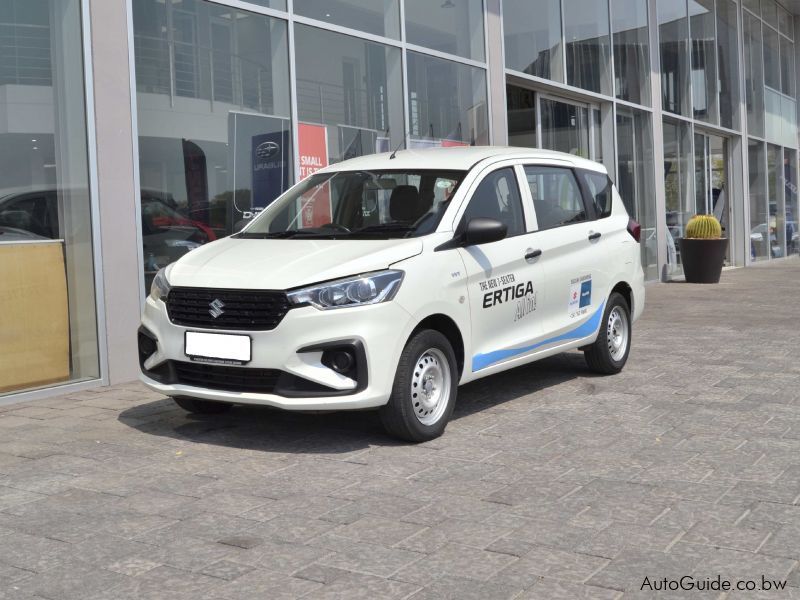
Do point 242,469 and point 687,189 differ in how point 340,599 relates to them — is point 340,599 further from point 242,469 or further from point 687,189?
point 687,189

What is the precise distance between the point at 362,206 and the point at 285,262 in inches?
37.0

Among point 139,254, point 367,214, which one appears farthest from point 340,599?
point 139,254

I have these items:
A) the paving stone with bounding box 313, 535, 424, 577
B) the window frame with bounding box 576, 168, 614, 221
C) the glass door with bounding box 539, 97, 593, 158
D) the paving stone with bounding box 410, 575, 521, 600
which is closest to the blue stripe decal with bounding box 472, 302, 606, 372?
the window frame with bounding box 576, 168, 614, 221

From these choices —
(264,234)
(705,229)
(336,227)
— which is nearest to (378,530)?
(336,227)

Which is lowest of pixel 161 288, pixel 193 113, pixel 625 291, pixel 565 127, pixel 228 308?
pixel 625 291

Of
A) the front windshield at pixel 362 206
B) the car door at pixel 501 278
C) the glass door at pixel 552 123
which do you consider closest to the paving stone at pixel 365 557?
the car door at pixel 501 278

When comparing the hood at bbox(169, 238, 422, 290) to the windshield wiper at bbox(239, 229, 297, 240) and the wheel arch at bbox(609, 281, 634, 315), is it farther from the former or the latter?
the wheel arch at bbox(609, 281, 634, 315)

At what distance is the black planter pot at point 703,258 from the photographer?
17.6 metres

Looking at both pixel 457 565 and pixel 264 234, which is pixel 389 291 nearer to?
pixel 264 234

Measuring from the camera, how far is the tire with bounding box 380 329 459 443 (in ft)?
17.5

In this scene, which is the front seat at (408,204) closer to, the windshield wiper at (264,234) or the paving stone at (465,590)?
the windshield wiper at (264,234)

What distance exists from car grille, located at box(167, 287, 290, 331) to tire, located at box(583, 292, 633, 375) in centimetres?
322

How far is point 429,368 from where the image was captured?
18.2 ft

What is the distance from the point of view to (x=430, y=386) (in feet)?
18.4
